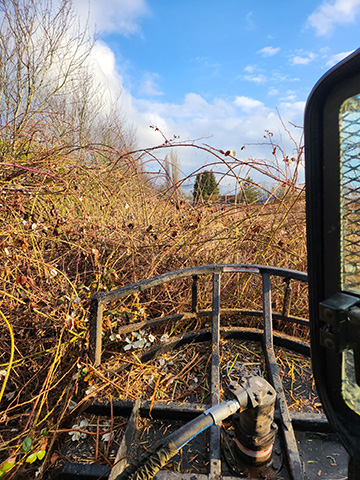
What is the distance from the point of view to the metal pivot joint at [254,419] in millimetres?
1085

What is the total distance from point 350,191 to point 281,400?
143 centimetres

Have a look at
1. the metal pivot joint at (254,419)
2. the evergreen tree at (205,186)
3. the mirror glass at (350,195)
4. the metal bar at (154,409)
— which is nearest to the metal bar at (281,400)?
the metal pivot joint at (254,419)

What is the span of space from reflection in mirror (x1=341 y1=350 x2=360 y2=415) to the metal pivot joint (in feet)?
1.64

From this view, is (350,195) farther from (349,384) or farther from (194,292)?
(194,292)

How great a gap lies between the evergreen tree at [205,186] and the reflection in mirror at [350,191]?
302 centimetres

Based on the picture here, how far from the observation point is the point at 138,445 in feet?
4.86

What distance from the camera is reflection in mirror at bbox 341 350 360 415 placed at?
63cm

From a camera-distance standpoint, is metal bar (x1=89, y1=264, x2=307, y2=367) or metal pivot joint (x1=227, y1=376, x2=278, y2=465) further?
metal bar (x1=89, y1=264, x2=307, y2=367)

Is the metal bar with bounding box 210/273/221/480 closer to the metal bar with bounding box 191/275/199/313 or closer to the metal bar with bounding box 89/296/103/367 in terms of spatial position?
the metal bar with bounding box 191/275/199/313

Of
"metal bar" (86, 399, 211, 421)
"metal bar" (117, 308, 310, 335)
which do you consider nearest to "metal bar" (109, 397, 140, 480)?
"metal bar" (86, 399, 211, 421)

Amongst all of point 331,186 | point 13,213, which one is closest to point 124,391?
point 331,186

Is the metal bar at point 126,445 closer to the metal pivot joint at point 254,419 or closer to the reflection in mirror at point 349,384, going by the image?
the metal pivot joint at point 254,419

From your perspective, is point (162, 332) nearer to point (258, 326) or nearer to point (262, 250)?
point (258, 326)

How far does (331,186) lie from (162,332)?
236cm
